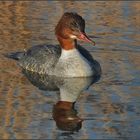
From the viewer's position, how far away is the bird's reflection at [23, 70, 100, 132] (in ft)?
39.3

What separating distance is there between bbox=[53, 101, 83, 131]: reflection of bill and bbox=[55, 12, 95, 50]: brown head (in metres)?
2.19

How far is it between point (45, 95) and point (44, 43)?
384cm

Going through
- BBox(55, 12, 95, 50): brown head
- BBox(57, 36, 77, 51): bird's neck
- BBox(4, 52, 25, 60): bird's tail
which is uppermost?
BBox(55, 12, 95, 50): brown head

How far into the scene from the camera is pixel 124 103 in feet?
42.3

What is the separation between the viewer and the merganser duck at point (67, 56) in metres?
15.0

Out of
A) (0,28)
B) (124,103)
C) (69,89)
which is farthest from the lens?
(0,28)

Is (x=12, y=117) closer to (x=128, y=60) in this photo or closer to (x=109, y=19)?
(x=128, y=60)

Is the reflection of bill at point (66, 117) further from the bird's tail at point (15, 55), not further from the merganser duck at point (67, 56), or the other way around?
the bird's tail at point (15, 55)

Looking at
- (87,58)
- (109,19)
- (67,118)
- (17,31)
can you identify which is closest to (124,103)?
(67,118)

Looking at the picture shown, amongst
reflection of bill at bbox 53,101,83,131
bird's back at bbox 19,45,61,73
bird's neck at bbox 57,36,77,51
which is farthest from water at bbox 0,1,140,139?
bird's neck at bbox 57,36,77,51

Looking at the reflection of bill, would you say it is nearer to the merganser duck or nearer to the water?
the water

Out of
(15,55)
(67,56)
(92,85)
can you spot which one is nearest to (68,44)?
(67,56)

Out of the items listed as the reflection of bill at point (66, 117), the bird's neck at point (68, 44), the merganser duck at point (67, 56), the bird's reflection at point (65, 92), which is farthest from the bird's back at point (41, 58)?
the reflection of bill at point (66, 117)

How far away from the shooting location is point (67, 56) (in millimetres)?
15289
